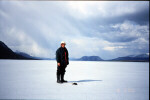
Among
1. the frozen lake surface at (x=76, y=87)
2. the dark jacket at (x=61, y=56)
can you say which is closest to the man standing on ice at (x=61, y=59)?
the dark jacket at (x=61, y=56)

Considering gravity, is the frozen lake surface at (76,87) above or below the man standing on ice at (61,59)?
below

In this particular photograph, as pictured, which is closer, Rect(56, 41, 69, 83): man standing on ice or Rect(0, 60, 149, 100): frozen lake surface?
Rect(0, 60, 149, 100): frozen lake surface

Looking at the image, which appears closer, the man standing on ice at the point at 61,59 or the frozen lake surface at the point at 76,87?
the frozen lake surface at the point at 76,87

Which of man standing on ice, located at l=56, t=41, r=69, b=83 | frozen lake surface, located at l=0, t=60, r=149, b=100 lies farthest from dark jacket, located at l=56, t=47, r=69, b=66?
frozen lake surface, located at l=0, t=60, r=149, b=100

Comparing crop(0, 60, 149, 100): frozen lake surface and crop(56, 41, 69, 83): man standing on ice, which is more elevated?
crop(56, 41, 69, 83): man standing on ice

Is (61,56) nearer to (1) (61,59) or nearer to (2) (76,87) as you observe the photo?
(1) (61,59)

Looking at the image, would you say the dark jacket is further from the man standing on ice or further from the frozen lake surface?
the frozen lake surface

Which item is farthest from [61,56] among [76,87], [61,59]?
[76,87]

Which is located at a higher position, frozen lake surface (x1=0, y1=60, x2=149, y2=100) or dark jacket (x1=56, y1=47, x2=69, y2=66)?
dark jacket (x1=56, y1=47, x2=69, y2=66)

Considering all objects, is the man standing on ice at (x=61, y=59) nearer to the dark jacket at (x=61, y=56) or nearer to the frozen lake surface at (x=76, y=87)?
the dark jacket at (x=61, y=56)

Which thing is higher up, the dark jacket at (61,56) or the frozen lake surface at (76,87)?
the dark jacket at (61,56)

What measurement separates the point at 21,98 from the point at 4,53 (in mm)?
206031

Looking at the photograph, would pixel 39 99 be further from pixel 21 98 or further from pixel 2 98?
pixel 2 98

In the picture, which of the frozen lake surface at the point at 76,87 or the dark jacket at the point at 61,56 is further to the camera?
the dark jacket at the point at 61,56
